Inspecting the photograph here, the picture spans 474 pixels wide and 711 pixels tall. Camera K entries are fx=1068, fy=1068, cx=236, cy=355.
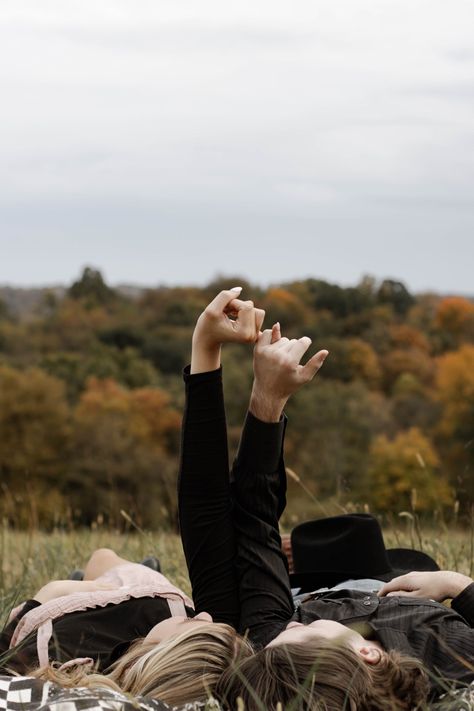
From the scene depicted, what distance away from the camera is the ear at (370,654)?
2617mm

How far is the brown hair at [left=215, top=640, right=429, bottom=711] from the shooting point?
2.45 metres

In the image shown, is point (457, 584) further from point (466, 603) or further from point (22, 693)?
point (22, 693)

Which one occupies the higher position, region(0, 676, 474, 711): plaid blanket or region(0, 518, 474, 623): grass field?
region(0, 676, 474, 711): plaid blanket

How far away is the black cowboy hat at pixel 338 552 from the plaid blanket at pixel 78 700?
1.02 meters

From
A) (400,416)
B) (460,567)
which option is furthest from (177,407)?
(460,567)

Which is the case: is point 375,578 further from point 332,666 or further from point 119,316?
point 119,316

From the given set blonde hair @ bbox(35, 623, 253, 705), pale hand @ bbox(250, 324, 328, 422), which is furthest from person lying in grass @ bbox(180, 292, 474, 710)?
blonde hair @ bbox(35, 623, 253, 705)

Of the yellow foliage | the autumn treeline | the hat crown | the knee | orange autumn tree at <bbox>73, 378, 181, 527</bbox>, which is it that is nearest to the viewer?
the hat crown

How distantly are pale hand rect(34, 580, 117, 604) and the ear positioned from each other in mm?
1158

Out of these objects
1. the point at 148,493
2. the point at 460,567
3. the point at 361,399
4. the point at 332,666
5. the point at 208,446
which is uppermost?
the point at 208,446

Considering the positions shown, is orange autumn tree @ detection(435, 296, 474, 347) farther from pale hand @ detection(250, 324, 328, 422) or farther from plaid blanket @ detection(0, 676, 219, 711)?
plaid blanket @ detection(0, 676, 219, 711)

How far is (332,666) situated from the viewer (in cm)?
250

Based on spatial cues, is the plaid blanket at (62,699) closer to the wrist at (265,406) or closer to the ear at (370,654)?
the ear at (370,654)

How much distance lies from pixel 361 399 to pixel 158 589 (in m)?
29.5
